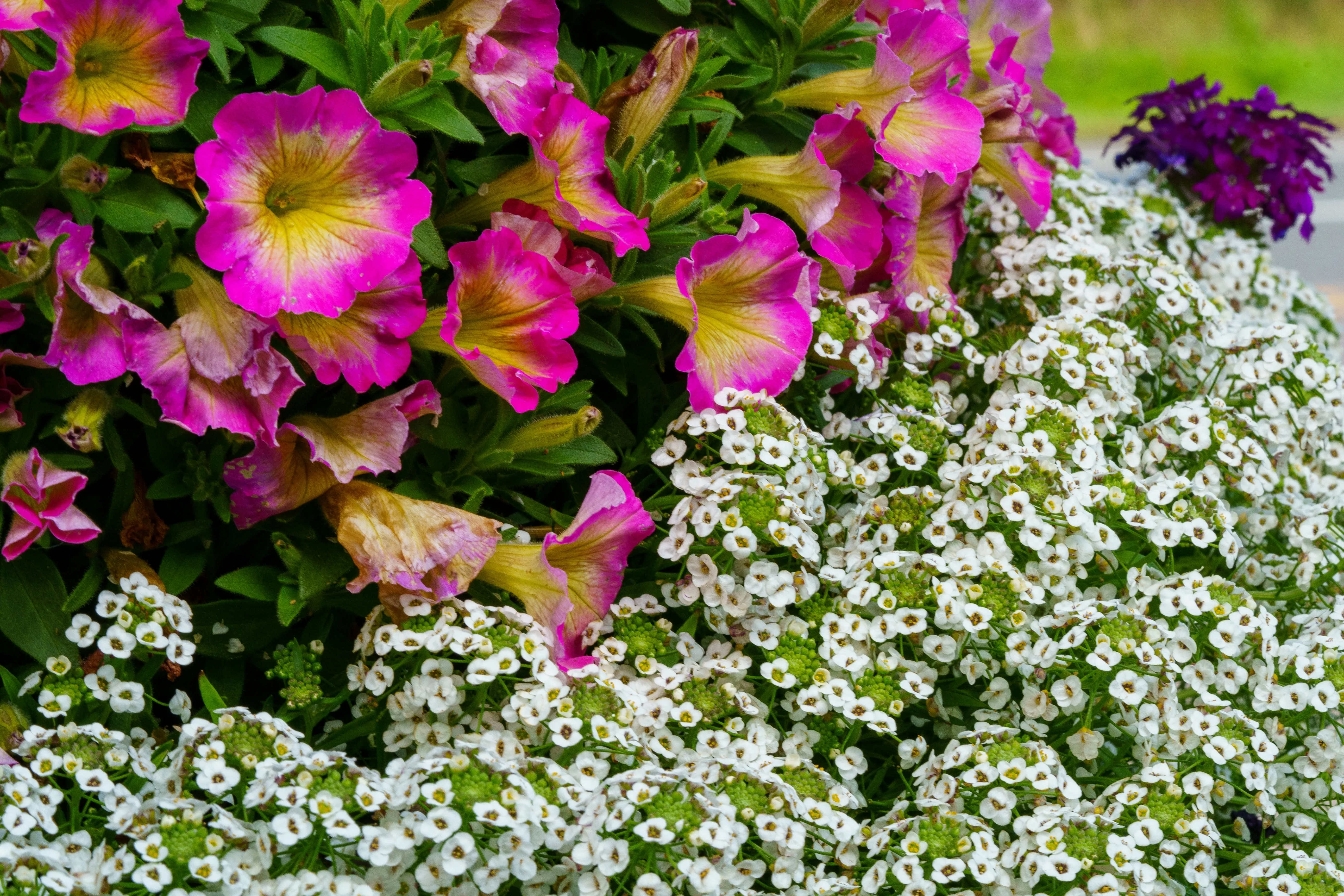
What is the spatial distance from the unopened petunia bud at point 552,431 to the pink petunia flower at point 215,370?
0.29m

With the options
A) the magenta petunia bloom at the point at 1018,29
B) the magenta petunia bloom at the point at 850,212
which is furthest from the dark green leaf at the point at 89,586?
the magenta petunia bloom at the point at 1018,29

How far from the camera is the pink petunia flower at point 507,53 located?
143 cm

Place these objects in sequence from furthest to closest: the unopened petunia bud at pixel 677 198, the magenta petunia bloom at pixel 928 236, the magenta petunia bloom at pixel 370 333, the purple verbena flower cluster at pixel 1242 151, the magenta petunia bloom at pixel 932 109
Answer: the purple verbena flower cluster at pixel 1242 151 < the magenta petunia bloom at pixel 928 236 < the magenta petunia bloom at pixel 932 109 < the unopened petunia bud at pixel 677 198 < the magenta petunia bloom at pixel 370 333

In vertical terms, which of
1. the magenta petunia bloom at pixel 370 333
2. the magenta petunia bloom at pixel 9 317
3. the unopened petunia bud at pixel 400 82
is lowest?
the magenta petunia bloom at pixel 9 317

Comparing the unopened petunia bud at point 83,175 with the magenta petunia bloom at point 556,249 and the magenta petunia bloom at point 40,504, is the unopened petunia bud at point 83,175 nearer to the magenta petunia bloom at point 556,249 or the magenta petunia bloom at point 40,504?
the magenta petunia bloom at point 40,504

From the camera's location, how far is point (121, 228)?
1.33m

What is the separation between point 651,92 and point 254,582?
747 mm

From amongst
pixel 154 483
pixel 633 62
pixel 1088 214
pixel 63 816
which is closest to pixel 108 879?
pixel 63 816

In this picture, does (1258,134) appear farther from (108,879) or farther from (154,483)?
(108,879)

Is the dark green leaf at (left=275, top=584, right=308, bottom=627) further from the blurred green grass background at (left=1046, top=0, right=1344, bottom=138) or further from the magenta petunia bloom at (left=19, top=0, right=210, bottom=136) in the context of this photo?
the blurred green grass background at (left=1046, top=0, right=1344, bottom=138)

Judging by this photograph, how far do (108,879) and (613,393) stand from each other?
94cm

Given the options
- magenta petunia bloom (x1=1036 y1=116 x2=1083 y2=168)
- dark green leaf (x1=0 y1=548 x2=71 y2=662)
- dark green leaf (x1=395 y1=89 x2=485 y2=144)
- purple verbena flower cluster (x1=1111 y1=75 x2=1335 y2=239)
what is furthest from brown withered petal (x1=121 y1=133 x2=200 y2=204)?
purple verbena flower cluster (x1=1111 y1=75 x2=1335 y2=239)

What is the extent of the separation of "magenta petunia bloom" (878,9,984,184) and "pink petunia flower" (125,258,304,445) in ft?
2.82

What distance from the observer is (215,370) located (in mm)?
1290
